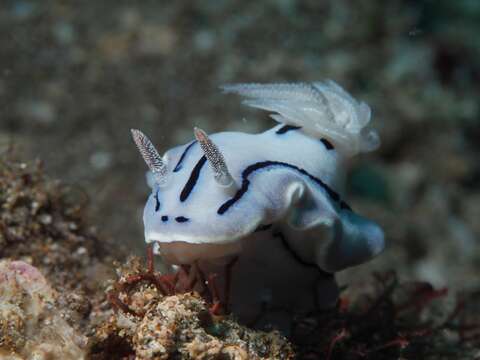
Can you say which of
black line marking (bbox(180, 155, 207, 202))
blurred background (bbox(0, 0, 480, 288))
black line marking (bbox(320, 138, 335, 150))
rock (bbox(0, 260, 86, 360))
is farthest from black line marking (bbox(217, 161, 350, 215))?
blurred background (bbox(0, 0, 480, 288))

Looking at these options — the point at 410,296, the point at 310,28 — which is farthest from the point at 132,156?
the point at 410,296

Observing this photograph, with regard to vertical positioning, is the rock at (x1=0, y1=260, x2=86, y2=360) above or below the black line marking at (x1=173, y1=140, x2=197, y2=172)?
below

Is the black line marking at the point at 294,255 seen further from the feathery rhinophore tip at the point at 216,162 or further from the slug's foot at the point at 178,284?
the feathery rhinophore tip at the point at 216,162

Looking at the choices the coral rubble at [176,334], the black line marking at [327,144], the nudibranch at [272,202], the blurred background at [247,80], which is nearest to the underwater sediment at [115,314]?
the coral rubble at [176,334]

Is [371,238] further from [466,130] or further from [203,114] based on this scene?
[466,130]

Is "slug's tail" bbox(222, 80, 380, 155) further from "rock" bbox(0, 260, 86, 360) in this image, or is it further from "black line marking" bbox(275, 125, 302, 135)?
"rock" bbox(0, 260, 86, 360)

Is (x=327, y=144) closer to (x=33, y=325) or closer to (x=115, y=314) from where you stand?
(x=115, y=314)

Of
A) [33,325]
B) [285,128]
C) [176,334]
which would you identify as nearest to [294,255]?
[285,128]
